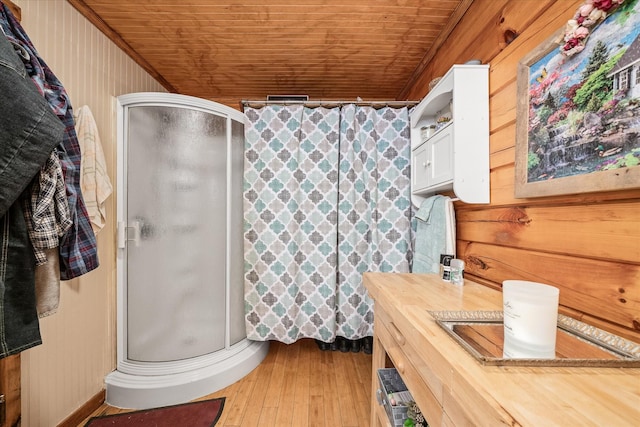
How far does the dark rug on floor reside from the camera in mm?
1398

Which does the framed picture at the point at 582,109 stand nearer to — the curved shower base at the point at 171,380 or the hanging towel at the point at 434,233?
the hanging towel at the point at 434,233

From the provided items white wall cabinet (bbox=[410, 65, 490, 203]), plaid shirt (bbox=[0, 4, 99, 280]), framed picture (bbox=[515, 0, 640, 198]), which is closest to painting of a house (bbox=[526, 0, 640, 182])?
framed picture (bbox=[515, 0, 640, 198])

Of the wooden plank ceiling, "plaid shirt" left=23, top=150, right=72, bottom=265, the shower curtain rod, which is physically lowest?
"plaid shirt" left=23, top=150, right=72, bottom=265

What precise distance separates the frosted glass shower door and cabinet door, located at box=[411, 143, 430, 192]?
1.47 metres

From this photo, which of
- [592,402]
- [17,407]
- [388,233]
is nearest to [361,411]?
[388,233]

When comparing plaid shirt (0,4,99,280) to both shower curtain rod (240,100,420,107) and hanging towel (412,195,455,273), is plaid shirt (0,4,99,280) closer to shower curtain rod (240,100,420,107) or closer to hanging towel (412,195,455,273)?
shower curtain rod (240,100,420,107)

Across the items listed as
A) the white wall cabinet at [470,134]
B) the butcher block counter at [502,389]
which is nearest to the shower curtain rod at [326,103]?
the white wall cabinet at [470,134]

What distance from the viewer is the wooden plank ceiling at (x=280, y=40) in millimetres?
1419

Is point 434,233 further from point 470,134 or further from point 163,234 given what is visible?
point 163,234

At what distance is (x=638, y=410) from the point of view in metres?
0.39

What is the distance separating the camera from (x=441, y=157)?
4.34 feet

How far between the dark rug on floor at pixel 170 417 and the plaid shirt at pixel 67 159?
1083mm

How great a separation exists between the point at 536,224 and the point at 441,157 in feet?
1.82

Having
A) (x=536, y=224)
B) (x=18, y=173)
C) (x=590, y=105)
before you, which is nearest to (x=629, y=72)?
(x=590, y=105)
